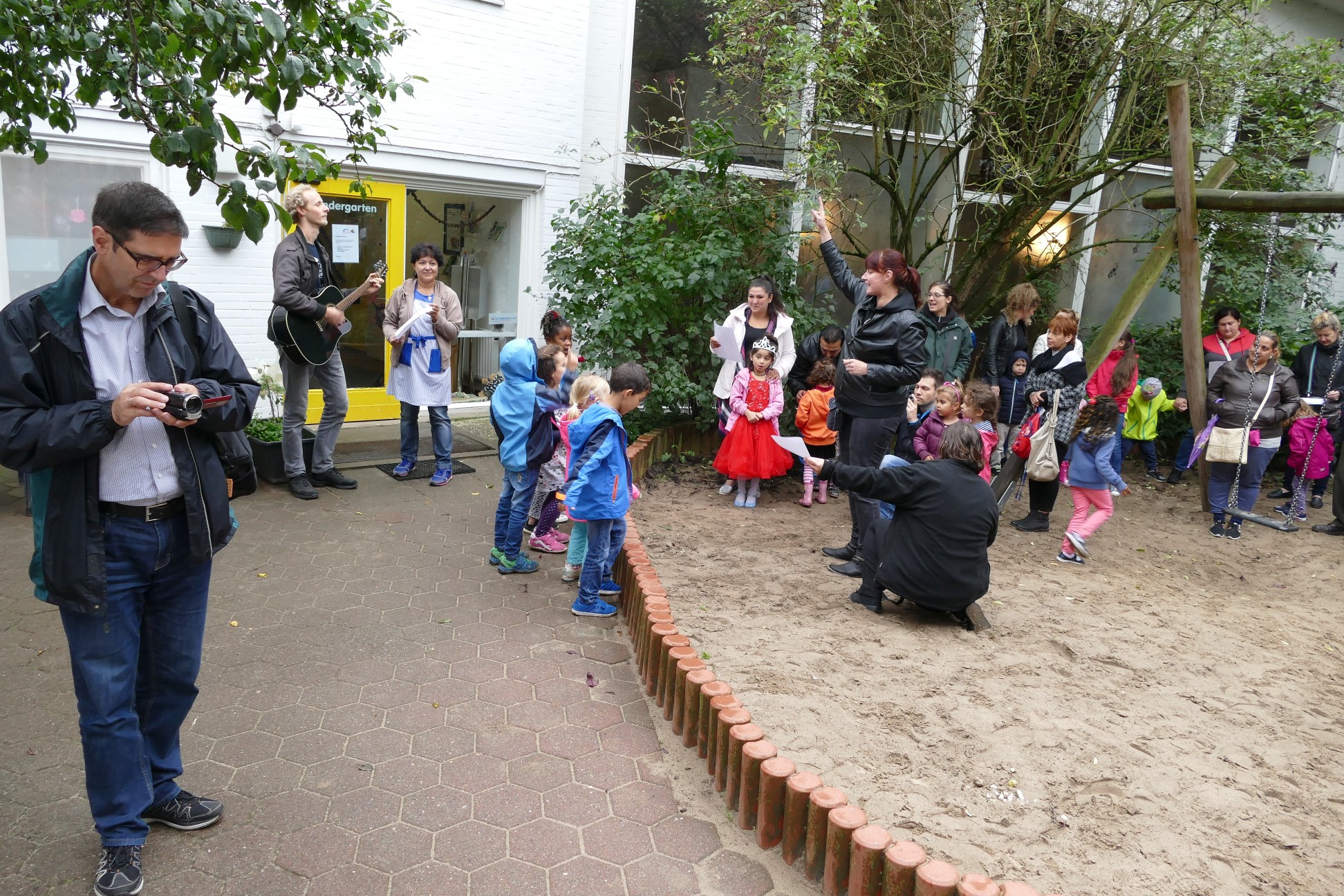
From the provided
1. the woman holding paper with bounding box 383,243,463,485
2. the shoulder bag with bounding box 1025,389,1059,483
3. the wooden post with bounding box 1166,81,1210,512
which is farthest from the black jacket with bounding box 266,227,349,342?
the wooden post with bounding box 1166,81,1210,512

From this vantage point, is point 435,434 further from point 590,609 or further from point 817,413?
point 817,413

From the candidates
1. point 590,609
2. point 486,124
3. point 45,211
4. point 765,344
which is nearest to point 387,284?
point 486,124

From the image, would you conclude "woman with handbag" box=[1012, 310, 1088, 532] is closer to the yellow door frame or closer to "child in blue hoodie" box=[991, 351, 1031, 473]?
"child in blue hoodie" box=[991, 351, 1031, 473]

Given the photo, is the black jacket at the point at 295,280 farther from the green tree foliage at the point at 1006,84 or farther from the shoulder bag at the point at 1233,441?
the shoulder bag at the point at 1233,441

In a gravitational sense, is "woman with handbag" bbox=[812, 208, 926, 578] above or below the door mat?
above

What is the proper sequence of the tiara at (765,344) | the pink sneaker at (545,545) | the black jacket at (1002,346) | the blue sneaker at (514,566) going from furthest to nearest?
the black jacket at (1002,346) → the tiara at (765,344) → the pink sneaker at (545,545) → the blue sneaker at (514,566)

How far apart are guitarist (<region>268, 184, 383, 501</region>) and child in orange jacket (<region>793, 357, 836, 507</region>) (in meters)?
3.68

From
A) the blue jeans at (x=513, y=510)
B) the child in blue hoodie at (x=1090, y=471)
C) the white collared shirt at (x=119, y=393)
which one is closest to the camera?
the white collared shirt at (x=119, y=393)

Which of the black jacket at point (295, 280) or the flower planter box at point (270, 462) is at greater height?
the black jacket at point (295, 280)

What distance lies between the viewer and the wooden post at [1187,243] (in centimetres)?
731

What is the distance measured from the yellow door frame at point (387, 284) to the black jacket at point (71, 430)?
249 inches

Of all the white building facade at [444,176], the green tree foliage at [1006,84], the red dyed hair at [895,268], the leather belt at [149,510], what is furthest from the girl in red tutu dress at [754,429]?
the leather belt at [149,510]

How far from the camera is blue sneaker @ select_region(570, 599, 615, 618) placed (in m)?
5.57

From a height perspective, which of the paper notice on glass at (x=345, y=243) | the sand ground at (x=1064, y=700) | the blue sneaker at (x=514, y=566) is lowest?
the sand ground at (x=1064, y=700)
